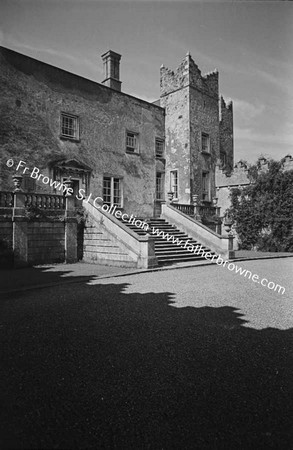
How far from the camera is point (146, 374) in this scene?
123 inches

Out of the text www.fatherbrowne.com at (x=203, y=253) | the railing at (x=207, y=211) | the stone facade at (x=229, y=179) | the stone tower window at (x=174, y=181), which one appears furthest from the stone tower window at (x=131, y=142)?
the text www.fatherbrowne.com at (x=203, y=253)

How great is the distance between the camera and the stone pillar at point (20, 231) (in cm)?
1144

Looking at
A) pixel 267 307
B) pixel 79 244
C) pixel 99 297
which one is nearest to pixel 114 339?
pixel 99 297

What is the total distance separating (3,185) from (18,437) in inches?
554

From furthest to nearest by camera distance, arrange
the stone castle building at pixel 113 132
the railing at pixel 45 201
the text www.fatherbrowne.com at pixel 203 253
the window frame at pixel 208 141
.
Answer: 1. the window frame at pixel 208 141
2. the stone castle building at pixel 113 132
3. the railing at pixel 45 201
4. the text www.fatherbrowne.com at pixel 203 253

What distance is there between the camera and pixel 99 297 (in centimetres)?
638

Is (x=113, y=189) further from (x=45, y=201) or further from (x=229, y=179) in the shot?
(x=229, y=179)

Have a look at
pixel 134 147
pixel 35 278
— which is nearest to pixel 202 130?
pixel 134 147

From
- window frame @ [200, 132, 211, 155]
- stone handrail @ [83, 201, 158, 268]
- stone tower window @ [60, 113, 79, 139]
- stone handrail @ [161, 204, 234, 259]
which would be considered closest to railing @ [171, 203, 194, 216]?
stone handrail @ [161, 204, 234, 259]

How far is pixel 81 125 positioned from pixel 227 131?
50.5 feet

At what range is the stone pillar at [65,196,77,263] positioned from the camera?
1309 centimetres

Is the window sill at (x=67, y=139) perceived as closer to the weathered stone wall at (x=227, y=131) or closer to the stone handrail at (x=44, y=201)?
the stone handrail at (x=44, y=201)

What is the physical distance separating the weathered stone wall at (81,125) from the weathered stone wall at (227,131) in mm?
7561

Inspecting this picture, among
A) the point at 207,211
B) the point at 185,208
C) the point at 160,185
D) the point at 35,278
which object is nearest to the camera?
the point at 35,278
